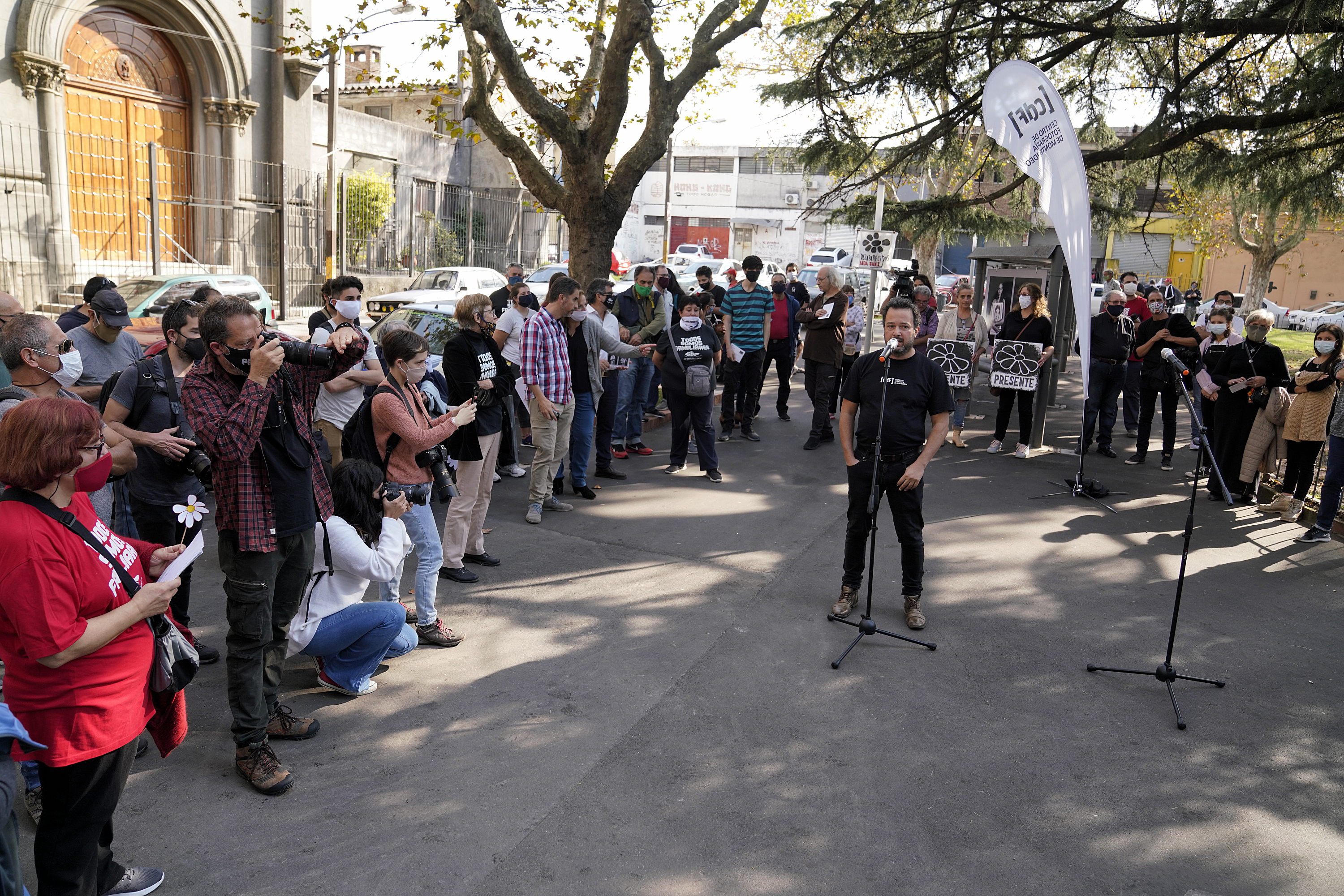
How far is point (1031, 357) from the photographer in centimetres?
1068

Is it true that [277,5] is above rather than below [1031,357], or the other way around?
above

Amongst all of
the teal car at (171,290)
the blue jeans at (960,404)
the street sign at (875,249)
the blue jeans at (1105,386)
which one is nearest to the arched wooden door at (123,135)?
the teal car at (171,290)

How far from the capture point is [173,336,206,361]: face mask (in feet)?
16.6

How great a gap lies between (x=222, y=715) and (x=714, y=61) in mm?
9104

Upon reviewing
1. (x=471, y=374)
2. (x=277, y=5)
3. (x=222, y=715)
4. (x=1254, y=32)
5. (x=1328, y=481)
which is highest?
(x=277, y=5)

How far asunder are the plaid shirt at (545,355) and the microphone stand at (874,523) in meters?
2.82

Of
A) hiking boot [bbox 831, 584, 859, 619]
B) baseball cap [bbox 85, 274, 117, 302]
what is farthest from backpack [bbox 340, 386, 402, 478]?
hiking boot [bbox 831, 584, 859, 619]

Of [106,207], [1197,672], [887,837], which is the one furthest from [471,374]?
[106,207]

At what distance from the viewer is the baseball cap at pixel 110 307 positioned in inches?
215

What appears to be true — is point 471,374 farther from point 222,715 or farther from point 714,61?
point 714,61

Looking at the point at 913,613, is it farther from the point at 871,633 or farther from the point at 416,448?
the point at 416,448

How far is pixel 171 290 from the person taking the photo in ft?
44.0

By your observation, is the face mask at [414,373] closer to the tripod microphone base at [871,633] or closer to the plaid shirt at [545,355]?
the plaid shirt at [545,355]

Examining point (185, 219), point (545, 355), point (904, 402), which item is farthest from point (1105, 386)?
point (185, 219)
